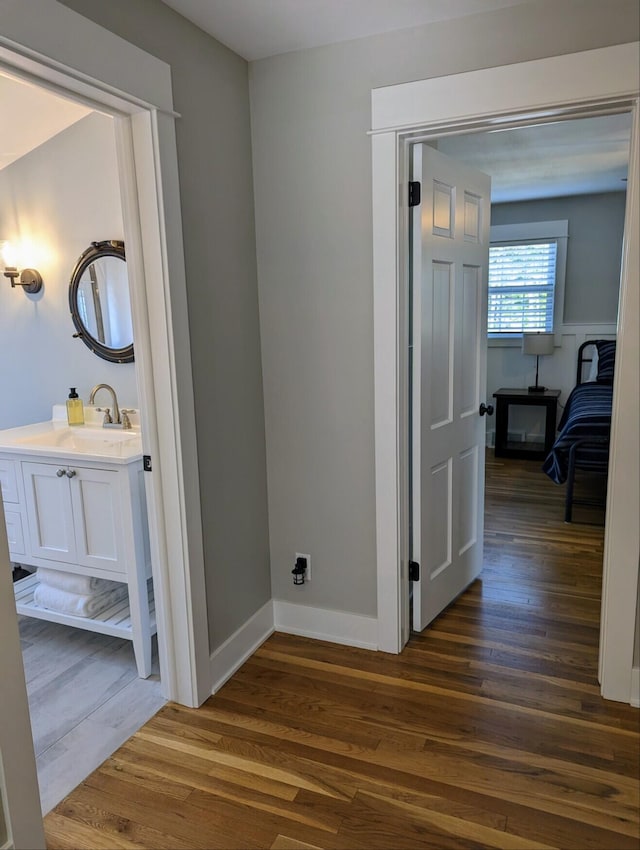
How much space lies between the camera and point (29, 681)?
2.43 m

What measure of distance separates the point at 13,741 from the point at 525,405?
542 centimetres

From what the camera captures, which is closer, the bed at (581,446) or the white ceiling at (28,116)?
the white ceiling at (28,116)

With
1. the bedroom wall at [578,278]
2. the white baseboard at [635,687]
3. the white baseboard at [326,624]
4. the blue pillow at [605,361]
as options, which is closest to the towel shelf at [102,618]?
the white baseboard at [326,624]

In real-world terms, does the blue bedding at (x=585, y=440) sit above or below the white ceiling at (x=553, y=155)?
below

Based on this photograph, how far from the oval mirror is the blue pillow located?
13.4 ft

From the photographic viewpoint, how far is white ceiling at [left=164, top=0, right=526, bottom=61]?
6.34 feet

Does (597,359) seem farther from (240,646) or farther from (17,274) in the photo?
(17,274)

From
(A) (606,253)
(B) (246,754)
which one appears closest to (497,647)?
(B) (246,754)

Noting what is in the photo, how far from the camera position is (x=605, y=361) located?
536 cm

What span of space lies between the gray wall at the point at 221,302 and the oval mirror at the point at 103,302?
69 cm

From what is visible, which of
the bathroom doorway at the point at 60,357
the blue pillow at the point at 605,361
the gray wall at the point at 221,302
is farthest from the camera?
the blue pillow at the point at 605,361

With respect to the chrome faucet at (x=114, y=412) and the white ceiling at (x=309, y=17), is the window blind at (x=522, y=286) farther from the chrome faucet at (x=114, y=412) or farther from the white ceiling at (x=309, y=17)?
the chrome faucet at (x=114, y=412)

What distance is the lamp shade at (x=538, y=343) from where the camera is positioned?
223 inches

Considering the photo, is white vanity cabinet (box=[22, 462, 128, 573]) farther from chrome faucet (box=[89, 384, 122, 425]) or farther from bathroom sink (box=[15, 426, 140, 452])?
chrome faucet (box=[89, 384, 122, 425])
